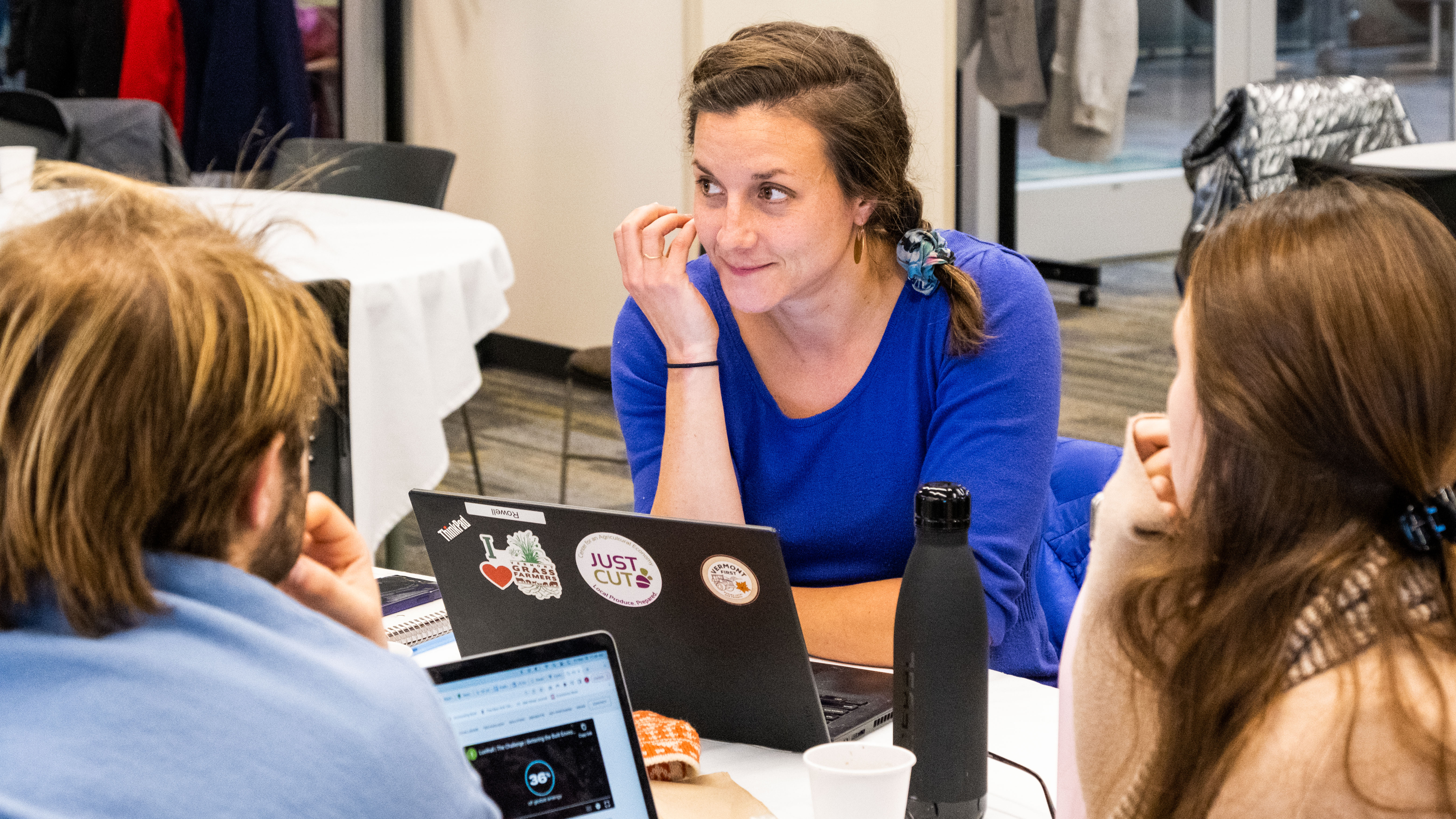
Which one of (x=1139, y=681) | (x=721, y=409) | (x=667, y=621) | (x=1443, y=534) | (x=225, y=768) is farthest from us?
(x=721, y=409)

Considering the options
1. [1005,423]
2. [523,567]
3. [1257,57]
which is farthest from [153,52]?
[523,567]

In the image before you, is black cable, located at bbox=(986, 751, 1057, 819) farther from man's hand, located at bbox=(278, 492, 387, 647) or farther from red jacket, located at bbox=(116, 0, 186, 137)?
red jacket, located at bbox=(116, 0, 186, 137)

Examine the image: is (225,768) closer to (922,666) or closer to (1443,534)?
(922,666)

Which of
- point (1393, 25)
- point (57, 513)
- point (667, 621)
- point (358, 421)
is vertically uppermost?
point (1393, 25)

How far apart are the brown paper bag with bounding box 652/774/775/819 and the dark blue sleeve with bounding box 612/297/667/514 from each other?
657 millimetres

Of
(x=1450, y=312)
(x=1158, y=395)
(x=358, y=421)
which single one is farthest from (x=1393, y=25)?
(x=1450, y=312)

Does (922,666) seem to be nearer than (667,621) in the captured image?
Yes

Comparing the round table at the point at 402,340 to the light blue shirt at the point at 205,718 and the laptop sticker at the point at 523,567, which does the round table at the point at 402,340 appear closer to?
the laptop sticker at the point at 523,567

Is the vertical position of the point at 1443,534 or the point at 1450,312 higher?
the point at 1450,312

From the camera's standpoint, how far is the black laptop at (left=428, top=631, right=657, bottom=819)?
93 centimetres

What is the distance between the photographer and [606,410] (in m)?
4.96

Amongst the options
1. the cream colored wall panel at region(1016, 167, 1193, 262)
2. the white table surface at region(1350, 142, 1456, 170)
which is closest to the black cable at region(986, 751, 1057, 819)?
the white table surface at region(1350, 142, 1456, 170)

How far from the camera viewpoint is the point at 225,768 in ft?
2.06

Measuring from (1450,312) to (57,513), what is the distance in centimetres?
75
